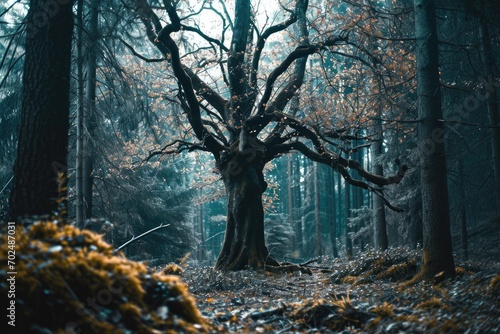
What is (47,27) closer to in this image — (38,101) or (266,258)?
(38,101)

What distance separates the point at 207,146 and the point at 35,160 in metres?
9.05

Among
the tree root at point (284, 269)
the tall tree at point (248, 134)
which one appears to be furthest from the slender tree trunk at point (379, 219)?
the tree root at point (284, 269)

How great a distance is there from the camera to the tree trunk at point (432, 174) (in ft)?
30.0

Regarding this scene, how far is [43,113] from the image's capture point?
562 cm

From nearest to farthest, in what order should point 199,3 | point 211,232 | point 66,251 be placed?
point 66,251
point 199,3
point 211,232

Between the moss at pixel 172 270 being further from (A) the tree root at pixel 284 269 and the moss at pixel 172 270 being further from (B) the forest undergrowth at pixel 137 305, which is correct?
(B) the forest undergrowth at pixel 137 305

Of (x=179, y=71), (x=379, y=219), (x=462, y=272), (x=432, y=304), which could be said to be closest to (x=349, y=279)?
(x=462, y=272)

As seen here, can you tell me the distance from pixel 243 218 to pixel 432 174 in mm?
6384

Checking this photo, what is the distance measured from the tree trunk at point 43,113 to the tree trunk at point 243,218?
28.1 ft

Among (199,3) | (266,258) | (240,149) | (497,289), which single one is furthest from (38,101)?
(199,3)

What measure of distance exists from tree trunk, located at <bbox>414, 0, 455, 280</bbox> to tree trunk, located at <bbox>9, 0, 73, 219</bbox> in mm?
6846

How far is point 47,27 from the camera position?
19.2 ft

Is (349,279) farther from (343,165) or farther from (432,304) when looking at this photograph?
(432,304)

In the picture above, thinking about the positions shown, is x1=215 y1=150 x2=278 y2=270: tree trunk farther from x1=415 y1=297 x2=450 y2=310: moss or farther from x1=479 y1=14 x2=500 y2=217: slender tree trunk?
x1=415 y1=297 x2=450 y2=310: moss
